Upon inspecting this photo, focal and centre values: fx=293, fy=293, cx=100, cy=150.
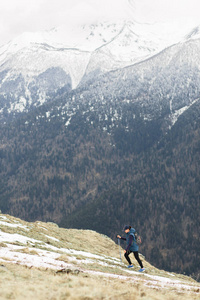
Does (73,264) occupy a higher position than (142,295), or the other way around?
(142,295)

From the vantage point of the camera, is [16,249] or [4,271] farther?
[16,249]

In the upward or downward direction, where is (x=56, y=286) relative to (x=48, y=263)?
upward

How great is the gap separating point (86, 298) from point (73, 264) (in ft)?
39.3

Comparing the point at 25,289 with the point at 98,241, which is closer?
the point at 25,289

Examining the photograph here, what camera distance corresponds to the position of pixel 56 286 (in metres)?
13.9

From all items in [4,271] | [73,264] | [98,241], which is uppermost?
[4,271]

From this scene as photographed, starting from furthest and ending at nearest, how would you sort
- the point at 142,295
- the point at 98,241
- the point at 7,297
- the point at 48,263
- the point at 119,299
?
the point at 98,241 → the point at 48,263 → the point at 142,295 → the point at 119,299 → the point at 7,297

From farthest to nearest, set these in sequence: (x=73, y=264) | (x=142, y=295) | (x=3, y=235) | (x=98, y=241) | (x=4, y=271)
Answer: (x=98, y=241)
(x=3, y=235)
(x=73, y=264)
(x=4, y=271)
(x=142, y=295)

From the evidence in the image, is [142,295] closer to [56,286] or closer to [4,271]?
[56,286]

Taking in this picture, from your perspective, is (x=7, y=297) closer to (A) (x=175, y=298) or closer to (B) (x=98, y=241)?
(A) (x=175, y=298)

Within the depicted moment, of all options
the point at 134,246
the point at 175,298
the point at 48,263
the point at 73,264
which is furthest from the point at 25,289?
the point at 134,246

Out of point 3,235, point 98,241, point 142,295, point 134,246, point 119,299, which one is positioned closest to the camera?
point 119,299

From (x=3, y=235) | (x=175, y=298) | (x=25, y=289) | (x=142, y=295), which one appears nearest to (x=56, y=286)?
(x=25, y=289)

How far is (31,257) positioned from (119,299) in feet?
39.2
